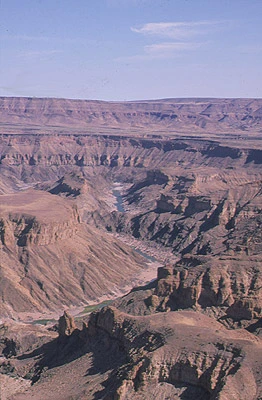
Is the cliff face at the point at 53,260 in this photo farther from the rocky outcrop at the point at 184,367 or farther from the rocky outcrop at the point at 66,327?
the rocky outcrop at the point at 184,367

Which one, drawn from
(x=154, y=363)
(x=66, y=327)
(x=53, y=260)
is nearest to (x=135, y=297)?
(x=66, y=327)

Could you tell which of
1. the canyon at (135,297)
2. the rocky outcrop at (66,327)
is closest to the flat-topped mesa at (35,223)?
the canyon at (135,297)

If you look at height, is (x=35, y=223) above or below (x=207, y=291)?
below

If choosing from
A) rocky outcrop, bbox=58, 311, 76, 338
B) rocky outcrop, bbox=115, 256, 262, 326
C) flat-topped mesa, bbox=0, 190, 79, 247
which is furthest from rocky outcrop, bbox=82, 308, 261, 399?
flat-topped mesa, bbox=0, 190, 79, 247

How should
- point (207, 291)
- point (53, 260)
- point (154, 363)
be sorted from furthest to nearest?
point (53, 260)
point (207, 291)
point (154, 363)

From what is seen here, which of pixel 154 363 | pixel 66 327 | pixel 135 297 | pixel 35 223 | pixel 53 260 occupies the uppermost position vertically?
pixel 35 223

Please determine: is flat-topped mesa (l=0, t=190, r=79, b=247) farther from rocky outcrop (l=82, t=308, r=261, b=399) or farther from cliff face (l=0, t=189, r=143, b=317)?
rocky outcrop (l=82, t=308, r=261, b=399)

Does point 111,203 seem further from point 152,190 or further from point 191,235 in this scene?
point 191,235

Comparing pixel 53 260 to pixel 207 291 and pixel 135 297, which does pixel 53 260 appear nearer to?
pixel 135 297
